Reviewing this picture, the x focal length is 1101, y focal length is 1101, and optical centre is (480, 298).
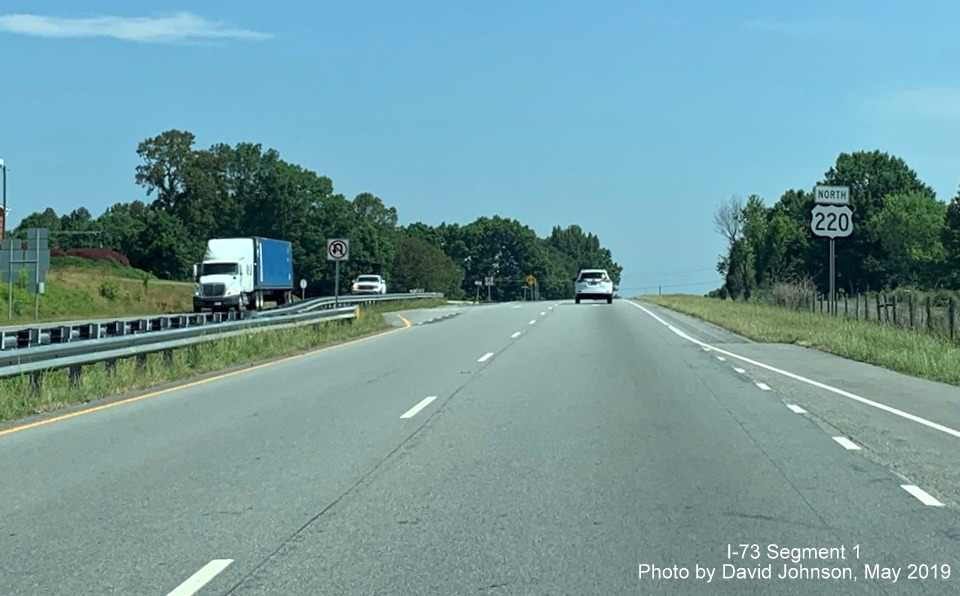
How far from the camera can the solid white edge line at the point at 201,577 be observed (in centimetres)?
615

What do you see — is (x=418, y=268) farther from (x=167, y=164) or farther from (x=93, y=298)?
(x=93, y=298)

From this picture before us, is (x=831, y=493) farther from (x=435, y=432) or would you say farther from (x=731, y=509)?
(x=435, y=432)

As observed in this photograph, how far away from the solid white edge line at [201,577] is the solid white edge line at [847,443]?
692cm

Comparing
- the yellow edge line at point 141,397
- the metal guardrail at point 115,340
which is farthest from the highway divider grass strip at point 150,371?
the yellow edge line at point 141,397

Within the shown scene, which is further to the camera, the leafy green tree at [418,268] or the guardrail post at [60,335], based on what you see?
the leafy green tree at [418,268]

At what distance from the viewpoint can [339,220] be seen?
111250mm

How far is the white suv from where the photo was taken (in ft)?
207

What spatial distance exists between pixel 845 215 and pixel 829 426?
841 inches

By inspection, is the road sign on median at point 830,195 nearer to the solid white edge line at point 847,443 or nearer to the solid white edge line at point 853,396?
the solid white edge line at point 853,396

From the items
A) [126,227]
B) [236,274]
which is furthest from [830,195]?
[126,227]

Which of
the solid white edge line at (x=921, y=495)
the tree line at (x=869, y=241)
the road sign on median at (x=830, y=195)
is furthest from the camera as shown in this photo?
the tree line at (x=869, y=241)

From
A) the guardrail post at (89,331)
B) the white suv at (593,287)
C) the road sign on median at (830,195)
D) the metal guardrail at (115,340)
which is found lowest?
the metal guardrail at (115,340)

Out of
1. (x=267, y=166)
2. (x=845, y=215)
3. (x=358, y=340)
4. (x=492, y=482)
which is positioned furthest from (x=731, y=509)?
(x=267, y=166)

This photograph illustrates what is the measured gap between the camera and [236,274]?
48438 mm
